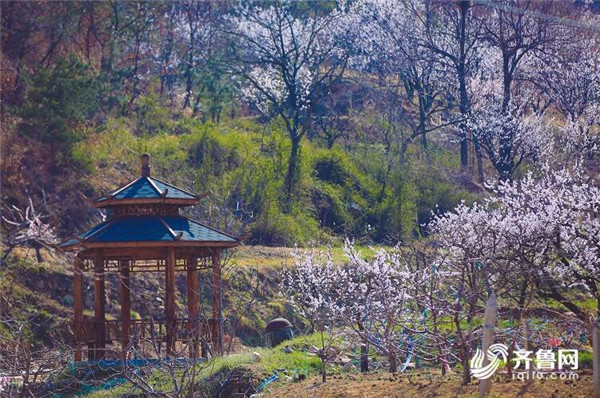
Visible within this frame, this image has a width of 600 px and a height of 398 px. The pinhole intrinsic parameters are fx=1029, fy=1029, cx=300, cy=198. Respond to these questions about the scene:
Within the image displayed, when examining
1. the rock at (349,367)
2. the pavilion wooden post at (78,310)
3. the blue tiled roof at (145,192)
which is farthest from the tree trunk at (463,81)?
the pavilion wooden post at (78,310)

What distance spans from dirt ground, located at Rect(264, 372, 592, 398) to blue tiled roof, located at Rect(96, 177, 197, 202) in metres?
4.01

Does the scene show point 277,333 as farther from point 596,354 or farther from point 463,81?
point 463,81

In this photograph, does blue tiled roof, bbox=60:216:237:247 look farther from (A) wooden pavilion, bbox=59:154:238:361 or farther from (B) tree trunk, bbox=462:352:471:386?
(B) tree trunk, bbox=462:352:471:386

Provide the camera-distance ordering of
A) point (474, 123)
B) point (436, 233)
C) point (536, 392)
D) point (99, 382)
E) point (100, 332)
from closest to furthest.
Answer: point (536, 392) < point (99, 382) < point (100, 332) < point (436, 233) < point (474, 123)

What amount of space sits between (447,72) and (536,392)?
23.9 meters

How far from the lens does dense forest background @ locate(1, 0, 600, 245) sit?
27312 mm

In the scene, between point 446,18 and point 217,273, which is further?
point 446,18

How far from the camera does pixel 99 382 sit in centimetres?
1522

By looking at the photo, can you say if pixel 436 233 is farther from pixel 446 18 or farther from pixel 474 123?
pixel 446 18

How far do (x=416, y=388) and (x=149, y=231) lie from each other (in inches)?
242

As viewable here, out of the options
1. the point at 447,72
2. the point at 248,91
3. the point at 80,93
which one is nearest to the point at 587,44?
the point at 447,72

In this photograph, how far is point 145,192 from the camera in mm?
17000
